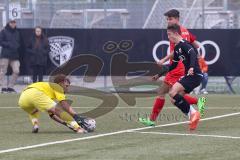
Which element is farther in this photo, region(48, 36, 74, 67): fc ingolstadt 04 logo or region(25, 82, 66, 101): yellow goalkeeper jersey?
region(48, 36, 74, 67): fc ingolstadt 04 logo

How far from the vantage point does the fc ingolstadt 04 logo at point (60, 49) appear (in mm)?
24859

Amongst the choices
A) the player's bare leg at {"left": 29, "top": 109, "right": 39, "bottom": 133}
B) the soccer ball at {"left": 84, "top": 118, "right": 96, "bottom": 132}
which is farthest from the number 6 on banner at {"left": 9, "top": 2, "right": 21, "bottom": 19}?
the soccer ball at {"left": 84, "top": 118, "right": 96, "bottom": 132}

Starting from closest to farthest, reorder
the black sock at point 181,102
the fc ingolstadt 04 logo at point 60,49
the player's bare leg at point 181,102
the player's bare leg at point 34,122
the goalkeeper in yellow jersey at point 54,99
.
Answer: the goalkeeper in yellow jersey at point 54,99, the player's bare leg at point 34,122, the player's bare leg at point 181,102, the black sock at point 181,102, the fc ingolstadt 04 logo at point 60,49

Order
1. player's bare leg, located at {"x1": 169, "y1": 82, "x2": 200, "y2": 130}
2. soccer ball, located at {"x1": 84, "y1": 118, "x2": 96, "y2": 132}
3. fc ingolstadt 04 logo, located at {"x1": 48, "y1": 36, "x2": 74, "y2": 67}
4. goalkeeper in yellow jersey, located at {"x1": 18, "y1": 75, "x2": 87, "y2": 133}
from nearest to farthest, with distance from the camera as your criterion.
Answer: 1. goalkeeper in yellow jersey, located at {"x1": 18, "y1": 75, "x2": 87, "y2": 133}
2. soccer ball, located at {"x1": 84, "y1": 118, "x2": 96, "y2": 132}
3. player's bare leg, located at {"x1": 169, "y1": 82, "x2": 200, "y2": 130}
4. fc ingolstadt 04 logo, located at {"x1": 48, "y1": 36, "x2": 74, "y2": 67}

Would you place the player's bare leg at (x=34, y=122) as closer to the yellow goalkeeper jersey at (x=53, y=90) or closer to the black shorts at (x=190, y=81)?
the yellow goalkeeper jersey at (x=53, y=90)

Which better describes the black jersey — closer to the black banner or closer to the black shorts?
the black shorts

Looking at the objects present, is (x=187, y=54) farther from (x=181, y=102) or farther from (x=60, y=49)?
(x=60, y=49)

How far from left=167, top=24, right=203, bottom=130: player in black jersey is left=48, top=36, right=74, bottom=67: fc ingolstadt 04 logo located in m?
11.4

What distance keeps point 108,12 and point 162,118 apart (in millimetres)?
10212

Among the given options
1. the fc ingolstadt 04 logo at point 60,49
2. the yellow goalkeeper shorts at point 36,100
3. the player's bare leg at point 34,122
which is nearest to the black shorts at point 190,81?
the yellow goalkeeper shorts at point 36,100

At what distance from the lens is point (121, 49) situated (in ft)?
81.1

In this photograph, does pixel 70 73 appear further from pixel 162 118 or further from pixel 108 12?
pixel 162 118

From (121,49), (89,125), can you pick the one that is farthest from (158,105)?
(121,49)

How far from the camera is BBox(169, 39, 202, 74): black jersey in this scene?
43.6 ft
